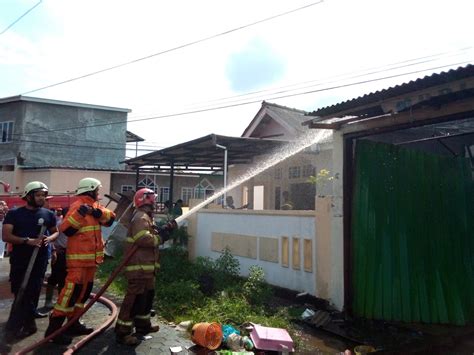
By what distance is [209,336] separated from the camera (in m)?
4.72

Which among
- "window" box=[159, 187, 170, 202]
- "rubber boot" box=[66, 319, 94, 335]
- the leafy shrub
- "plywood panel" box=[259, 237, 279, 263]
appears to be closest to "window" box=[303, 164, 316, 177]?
"plywood panel" box=[259, 237, 279, 263]

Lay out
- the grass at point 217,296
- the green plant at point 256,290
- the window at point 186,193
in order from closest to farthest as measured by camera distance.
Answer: the grass at point 217,296, the green plant at point 256,290, the window at point 186,193

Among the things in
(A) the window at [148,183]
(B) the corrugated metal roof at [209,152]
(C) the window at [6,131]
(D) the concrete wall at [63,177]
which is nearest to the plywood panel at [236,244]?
(B) the corrugated metal roof at [209,152]

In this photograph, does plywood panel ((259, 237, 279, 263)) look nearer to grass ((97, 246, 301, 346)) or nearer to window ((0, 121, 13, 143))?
grass ((97, 246, 301, 346))

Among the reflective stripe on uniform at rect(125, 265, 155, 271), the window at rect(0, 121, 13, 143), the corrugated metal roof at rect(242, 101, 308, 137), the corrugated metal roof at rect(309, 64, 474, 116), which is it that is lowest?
the reflective stripe on uniform at rect(125, 265, 155, 271)

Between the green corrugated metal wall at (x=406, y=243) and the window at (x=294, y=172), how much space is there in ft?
24.1

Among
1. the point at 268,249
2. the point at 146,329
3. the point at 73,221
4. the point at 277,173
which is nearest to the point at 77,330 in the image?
the point at 146,329

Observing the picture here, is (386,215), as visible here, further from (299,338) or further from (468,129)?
(468,129)

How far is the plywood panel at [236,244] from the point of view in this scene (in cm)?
850

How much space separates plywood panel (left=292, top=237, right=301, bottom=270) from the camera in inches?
286

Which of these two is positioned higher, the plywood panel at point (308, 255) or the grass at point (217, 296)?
the plywood panel at point (308, 255)

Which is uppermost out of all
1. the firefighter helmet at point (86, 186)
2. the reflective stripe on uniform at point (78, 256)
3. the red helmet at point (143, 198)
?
the firefighter helmet at point (86, 186)

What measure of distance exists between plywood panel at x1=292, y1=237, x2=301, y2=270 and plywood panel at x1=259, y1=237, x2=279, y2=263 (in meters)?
0.50

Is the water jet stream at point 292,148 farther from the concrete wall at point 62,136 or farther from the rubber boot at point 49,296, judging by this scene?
the concrete wall at point 62,136
